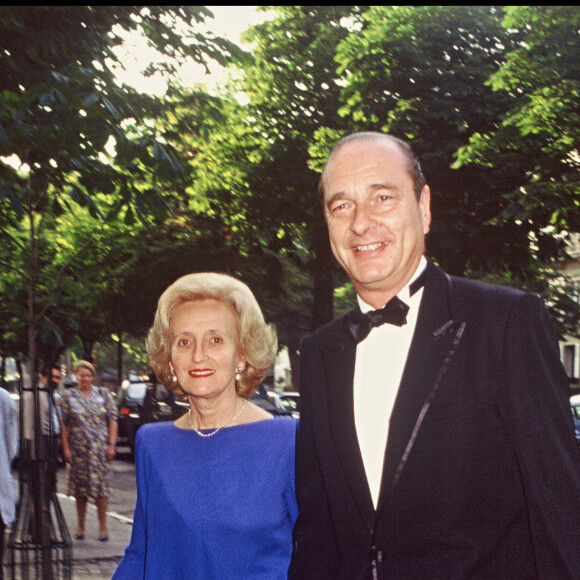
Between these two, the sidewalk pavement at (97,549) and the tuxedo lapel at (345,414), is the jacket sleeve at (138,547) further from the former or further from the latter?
the sidewalk pavement at (97,549)

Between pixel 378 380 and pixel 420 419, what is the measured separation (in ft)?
0.77

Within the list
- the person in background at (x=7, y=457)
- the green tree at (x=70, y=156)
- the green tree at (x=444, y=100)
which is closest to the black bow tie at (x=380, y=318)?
the green tree at (x=70, y=156)

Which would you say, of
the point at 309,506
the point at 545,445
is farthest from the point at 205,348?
the point at 545,445

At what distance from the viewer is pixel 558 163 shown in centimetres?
1507

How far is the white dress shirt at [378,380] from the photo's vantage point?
2.59m

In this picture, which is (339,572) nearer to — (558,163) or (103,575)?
(103,575)

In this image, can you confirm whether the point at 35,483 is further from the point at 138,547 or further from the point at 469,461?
the point at 469,461

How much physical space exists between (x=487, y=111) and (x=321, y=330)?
17.7 metres

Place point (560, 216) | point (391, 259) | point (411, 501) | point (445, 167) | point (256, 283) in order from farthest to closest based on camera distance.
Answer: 1. point (256, 283)
2. point (445, 167)
3. point (560, 216)
4. point (391, 259)
5. point (411, 501)

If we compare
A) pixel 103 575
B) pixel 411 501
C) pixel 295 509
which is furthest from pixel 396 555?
pixel 103 575

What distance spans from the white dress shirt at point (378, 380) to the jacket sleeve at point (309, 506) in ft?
0.75

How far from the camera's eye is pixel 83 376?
38.1 feet

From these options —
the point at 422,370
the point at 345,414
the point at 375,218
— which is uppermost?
the point at 375,218

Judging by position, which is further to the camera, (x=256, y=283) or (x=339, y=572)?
(x=256, y=283)
